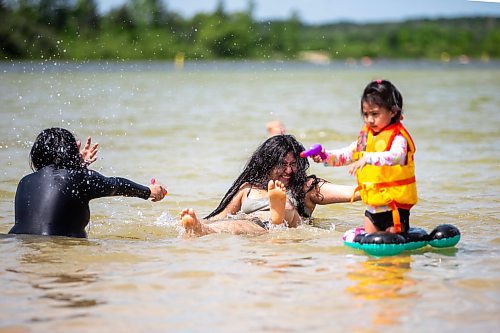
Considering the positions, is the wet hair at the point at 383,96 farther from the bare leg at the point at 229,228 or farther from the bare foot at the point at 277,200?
the bare leg at the point at 229,228

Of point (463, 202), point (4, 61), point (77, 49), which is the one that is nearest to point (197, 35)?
point (77, 49)

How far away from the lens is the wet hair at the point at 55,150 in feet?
17.8

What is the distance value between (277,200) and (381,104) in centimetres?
99

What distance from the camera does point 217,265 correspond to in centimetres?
484

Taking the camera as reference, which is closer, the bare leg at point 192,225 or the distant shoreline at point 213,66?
the bare leg at point 192,225

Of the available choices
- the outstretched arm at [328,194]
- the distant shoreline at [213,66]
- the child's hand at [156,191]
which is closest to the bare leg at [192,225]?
the child's hand at [156,191]

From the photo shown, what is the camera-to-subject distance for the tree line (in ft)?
180

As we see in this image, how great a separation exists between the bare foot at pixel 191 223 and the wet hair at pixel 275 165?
Result: 0.56 meters

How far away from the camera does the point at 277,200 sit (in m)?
5.53

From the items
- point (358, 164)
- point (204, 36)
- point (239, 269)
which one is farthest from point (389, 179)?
point (204, 36)

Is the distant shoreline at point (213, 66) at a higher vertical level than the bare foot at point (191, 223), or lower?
higher

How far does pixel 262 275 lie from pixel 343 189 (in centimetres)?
167

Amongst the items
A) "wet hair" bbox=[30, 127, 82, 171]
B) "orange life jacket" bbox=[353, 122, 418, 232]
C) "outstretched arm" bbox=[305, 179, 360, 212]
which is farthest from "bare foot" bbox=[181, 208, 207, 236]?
"orange life jacket" bbox=[353, 122, 418, 232]

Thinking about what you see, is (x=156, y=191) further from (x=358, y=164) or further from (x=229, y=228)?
(x=358, y=164)
